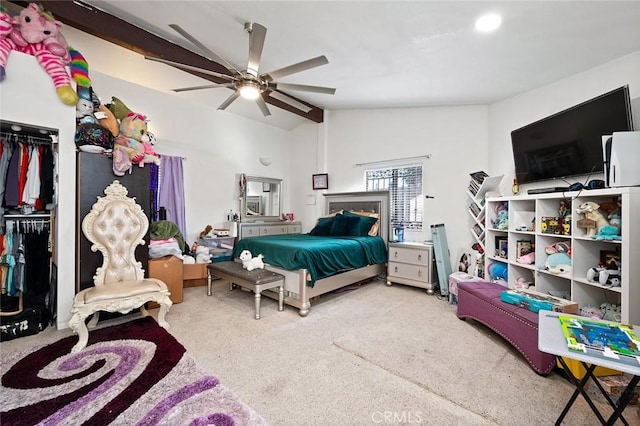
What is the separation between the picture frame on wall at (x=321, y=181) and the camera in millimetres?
5473

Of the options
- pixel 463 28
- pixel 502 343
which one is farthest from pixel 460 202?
pixel 463 28

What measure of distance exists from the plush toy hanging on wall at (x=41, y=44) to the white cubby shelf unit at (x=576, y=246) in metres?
4.68

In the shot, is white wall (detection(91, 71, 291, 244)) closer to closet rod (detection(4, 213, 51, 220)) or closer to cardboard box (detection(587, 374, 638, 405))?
closet rod (detection(4, 213, 51, 220))

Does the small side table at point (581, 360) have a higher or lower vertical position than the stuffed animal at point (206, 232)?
lower

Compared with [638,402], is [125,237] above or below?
above

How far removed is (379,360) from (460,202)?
9.24ft

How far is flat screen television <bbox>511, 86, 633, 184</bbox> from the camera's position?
7.27 ft

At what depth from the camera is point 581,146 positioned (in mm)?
2482

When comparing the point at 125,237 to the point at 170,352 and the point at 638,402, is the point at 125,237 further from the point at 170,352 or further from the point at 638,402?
the point at 638,402

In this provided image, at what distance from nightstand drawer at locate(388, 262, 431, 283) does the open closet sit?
4104 millimetres

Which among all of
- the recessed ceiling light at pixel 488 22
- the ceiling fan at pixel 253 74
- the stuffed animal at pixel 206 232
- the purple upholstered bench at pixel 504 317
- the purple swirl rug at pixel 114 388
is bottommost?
the purple swirl rug at pixel 114 388

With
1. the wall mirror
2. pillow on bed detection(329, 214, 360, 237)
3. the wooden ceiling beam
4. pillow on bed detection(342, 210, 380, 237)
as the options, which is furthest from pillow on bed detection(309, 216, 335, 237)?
the wooden ceiling beam

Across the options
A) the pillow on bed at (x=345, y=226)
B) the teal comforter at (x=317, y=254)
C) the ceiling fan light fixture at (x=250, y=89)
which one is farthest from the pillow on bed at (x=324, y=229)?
the ceiling fan light fixture at (x=250, y=89)

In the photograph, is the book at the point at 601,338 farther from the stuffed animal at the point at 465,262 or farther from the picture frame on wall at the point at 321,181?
the picture frame on wall at the point at 321,181
